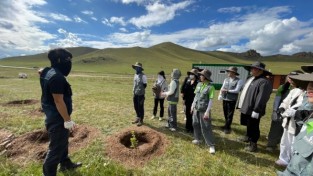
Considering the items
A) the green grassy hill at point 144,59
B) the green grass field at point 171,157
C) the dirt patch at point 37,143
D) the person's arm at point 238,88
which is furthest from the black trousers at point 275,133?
the green grassy hill at point 144,59

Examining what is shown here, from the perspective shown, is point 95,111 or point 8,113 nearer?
point 8,113

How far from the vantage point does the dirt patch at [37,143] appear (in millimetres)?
5082

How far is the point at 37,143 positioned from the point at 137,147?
2.77 metres

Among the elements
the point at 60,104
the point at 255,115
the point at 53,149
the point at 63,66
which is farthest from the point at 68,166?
the point at 255,115

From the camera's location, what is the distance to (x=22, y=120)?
7508 millimetres

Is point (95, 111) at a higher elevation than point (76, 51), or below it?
below

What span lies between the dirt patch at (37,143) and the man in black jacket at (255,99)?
444 centimetres

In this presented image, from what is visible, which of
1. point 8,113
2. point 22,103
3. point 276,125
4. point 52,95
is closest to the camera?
point 52,95

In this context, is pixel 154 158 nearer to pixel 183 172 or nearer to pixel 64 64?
pixel 183 172

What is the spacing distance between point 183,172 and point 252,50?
218 m

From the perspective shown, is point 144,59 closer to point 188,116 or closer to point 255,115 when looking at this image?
point 188,116

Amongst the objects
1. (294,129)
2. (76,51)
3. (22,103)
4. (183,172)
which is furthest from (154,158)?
(76,51)

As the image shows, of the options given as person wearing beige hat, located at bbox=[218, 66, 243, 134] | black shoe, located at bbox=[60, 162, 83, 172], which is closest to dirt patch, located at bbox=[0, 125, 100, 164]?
black shoe, located at bbox=[60, 162, 83, 172]

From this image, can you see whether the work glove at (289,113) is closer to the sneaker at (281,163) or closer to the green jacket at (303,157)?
the sneaker at (281,163)
